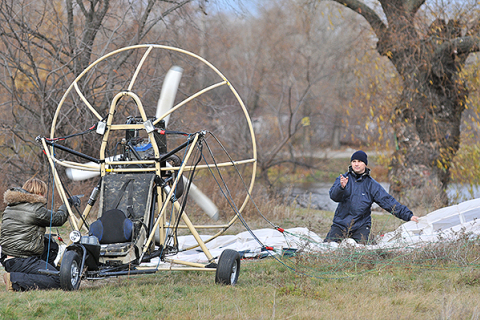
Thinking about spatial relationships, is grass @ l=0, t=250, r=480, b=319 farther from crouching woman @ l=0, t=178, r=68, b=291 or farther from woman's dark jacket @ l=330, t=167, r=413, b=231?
woman's dark jacket @ l=330, t=167, r=413, b=231

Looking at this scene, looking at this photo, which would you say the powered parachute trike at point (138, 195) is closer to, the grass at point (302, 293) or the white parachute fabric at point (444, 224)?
the grass at point (302, 293)

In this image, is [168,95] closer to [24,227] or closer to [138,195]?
[138,195]

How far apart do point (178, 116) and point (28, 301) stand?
24.6ft

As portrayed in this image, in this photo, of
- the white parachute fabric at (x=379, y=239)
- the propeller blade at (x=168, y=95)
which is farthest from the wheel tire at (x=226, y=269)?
the propeller blade at (x=168, y=95)

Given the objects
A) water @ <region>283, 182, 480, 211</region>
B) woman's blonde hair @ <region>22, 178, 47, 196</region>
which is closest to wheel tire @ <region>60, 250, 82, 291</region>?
woman's blonde hair @ <region>22, 178, 47, 196</region>


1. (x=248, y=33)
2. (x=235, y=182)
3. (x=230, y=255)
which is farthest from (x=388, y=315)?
(x=248, y=33)

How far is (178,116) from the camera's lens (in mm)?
11125

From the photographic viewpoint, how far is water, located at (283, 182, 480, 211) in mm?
13192

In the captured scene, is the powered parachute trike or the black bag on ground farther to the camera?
the black bag on ground

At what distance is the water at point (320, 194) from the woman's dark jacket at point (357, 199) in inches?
252

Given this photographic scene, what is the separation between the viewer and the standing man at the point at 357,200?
19.6 feet

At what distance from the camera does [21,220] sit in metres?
4.71

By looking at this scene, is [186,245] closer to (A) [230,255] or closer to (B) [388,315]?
(A) [230,255]

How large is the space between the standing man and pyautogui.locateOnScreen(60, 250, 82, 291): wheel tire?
9.66 feet
